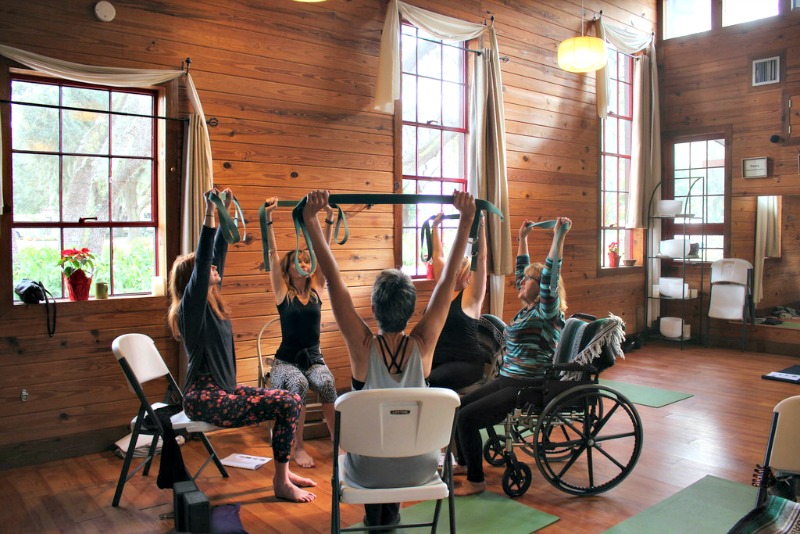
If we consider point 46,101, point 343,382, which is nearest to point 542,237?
point 343,382

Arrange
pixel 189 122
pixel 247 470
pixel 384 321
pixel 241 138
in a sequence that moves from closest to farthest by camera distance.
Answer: pixel 384 321
pixel 247 470
pixel 189 122
pixel 241 138

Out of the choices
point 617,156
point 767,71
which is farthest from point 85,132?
point 767,71

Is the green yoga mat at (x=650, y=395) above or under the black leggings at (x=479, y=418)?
under

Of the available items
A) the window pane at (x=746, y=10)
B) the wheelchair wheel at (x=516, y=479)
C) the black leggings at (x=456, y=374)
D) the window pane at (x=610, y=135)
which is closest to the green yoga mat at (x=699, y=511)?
the wheelchair wheel at (x=516, y=479)

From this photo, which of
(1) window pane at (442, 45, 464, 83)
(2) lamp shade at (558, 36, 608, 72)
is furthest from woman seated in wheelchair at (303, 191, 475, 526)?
(2) lamp shade at (558, 36, 608, 72)

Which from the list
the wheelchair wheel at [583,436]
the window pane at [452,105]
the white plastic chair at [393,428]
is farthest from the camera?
the window pane at [452,105]

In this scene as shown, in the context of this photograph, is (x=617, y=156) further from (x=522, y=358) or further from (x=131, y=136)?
(x=131, y=136)

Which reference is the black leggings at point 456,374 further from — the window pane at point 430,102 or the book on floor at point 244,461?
the window pane at point 430,102

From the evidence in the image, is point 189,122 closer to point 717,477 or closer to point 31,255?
point 31,255

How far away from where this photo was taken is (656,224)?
27.2 ft

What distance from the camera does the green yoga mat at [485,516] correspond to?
3018 mm

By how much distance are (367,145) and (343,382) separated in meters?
1.87

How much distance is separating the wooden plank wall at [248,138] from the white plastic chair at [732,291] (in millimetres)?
2556

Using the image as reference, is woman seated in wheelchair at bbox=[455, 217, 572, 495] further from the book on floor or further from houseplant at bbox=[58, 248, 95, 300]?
houseplant at bbox=[58, 248, 95, 300]
